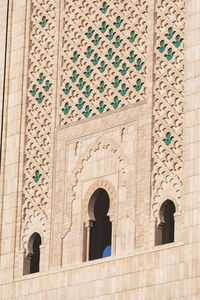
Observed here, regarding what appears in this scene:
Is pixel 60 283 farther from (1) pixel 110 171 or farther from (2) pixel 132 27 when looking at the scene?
(2) pixel 132 27

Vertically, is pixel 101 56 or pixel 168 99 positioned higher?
pixel 101 56

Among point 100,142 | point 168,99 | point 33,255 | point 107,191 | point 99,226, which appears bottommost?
point 33,255

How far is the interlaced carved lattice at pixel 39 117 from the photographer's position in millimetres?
19938

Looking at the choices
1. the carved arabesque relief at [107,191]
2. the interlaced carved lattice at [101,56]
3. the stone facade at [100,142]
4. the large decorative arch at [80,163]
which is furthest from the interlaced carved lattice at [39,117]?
the carved arabesque relief at [107,191]

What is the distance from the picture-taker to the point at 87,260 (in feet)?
62.3

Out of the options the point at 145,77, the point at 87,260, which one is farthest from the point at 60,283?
the point at 145,77

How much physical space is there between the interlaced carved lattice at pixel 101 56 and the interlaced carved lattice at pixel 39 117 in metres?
0.29

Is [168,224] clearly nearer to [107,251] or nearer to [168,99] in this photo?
[107,251]

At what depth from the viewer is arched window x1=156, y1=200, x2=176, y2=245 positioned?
18422 mm

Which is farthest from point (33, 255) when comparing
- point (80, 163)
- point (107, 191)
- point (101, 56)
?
point (101, 56)

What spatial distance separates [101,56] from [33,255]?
109 inches

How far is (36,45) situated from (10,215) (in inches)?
94.5

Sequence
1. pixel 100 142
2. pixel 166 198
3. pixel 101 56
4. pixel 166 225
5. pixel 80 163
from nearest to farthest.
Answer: pixel 166 198 < pixel 166 225 < pixel 100 142 < pixel 80 163 < pixel 101 56

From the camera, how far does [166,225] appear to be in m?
18.5
